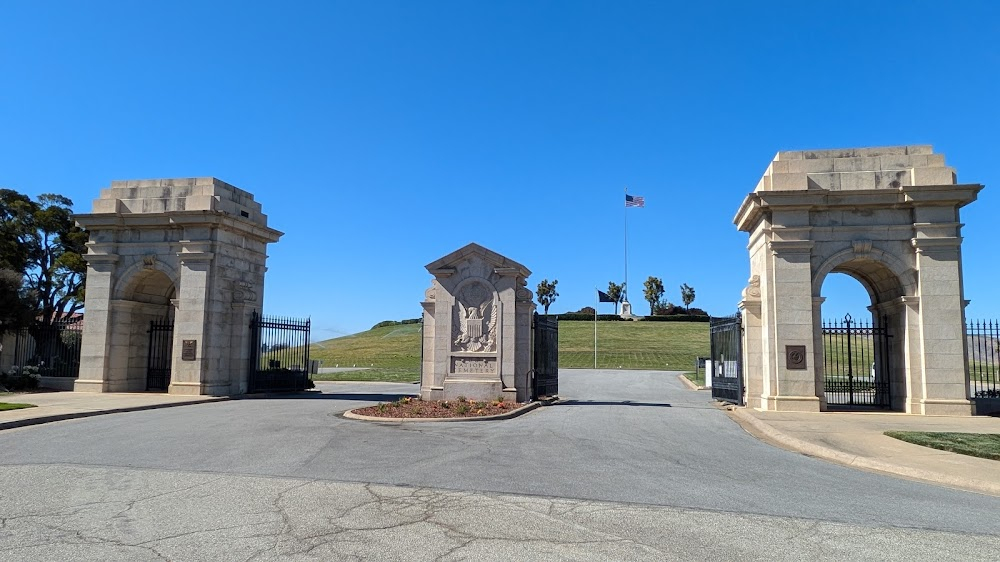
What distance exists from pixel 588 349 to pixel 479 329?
43879mm

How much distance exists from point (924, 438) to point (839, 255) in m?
6.86

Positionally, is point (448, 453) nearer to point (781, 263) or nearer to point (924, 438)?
point (924, 438)

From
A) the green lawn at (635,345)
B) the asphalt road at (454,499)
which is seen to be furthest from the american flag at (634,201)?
the asphalt road at (454,499)

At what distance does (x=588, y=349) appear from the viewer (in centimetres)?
6100

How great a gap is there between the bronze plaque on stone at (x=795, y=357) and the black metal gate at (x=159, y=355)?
20172mm

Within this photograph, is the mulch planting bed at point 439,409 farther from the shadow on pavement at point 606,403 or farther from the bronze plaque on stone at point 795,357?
the bronze plaque on stone at point 795,357

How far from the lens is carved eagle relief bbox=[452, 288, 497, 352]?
719 inches

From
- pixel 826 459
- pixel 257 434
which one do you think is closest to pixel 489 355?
pixel 257 434

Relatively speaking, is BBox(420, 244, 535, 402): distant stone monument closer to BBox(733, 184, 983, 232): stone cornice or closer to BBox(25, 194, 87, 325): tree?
BBox(733, 184, 983, 232): stone cornice

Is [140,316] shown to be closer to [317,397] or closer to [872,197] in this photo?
[317,397]

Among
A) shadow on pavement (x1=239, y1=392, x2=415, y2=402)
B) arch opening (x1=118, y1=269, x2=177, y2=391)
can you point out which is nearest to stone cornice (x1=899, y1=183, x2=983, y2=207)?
shadow on pavement (x1=239, y1=392, x2=415, y2=402)

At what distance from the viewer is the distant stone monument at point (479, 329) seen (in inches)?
712

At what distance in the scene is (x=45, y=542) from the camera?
551cm

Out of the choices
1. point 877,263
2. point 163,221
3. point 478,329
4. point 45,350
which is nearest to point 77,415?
point 163,221
